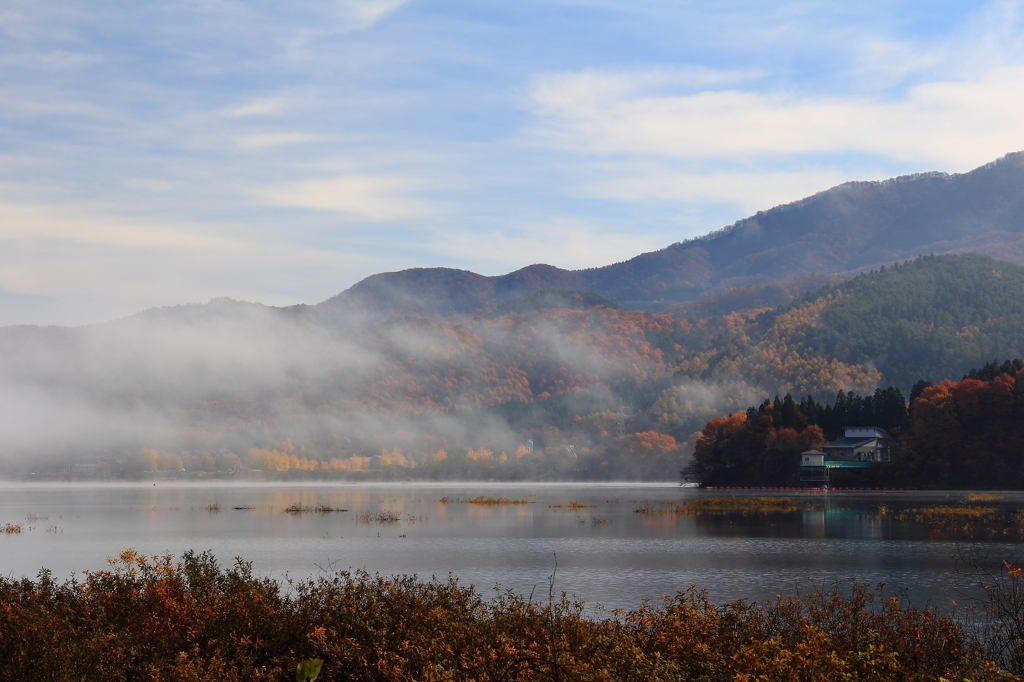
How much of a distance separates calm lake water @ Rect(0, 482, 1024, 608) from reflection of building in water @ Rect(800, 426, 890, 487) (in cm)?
5256

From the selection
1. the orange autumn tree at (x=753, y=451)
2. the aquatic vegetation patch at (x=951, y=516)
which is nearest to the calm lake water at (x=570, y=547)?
the aquatic vegetation patch at (x=951, y=516)

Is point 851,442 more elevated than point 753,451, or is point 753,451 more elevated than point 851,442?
point 851,442

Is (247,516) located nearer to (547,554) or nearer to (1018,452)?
(547,554)

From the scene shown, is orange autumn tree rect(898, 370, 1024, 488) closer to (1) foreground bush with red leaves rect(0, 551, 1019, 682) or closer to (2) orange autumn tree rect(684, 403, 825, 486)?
(2) orange autumn tree rect(684, 403, 825, 486)

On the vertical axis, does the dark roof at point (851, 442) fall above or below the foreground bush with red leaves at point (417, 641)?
below

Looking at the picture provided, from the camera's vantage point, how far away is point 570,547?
2303 inches

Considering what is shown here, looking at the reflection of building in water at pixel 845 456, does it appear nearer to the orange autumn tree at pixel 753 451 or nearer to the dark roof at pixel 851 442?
the dark roof at pixel 851 442

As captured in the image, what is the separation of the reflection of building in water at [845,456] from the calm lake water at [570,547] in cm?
5256

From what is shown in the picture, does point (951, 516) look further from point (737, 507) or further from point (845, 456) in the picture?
point (845, 456)

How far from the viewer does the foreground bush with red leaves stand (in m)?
16.7

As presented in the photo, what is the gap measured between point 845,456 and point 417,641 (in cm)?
14827

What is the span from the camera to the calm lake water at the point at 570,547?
4075cm

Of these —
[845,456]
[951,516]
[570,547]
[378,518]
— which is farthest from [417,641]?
[845,456]

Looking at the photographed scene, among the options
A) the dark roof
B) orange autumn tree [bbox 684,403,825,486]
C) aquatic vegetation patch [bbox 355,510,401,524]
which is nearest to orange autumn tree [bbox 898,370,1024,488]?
the dark roof
